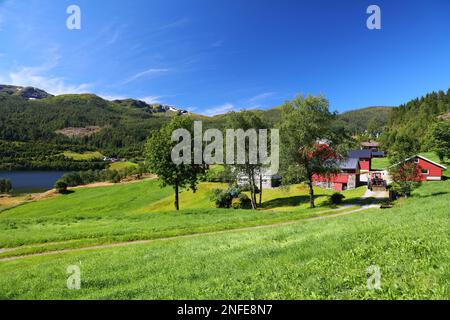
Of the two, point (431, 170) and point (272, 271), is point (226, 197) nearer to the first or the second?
point (272, 271)

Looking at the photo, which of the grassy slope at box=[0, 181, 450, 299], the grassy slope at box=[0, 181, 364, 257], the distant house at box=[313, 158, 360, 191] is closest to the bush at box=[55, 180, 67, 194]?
the grassy slope at box=[0, 181, 364, 257]

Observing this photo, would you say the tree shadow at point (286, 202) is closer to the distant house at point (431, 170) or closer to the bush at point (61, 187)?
the distant house at point (431, 170)

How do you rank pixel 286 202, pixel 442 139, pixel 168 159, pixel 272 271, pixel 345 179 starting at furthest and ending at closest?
pixel 442 139 < pixel 345 179 < pixel 286 202 < pixel 168 159 < pixel 272 271

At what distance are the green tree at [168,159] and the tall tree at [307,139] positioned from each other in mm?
15607

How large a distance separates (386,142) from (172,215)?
171 metres

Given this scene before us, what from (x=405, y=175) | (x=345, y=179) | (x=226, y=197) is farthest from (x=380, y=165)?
(x=226, y=197)

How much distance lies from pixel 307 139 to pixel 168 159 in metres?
22.5

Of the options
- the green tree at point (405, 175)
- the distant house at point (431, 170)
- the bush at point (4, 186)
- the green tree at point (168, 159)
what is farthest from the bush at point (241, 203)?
the bush at point (4, 186)

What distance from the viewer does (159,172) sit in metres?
50.5

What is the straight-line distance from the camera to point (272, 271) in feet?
35.2

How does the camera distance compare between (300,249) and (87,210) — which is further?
(87,210)

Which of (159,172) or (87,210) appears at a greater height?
(159,172)
